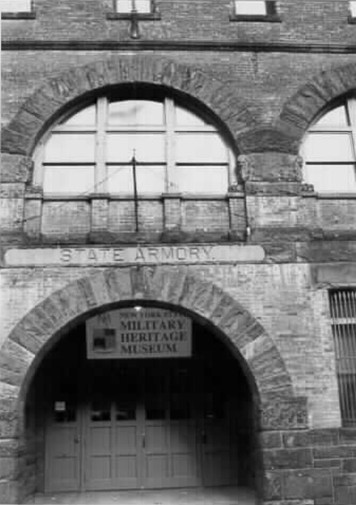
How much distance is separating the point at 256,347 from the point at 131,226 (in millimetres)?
3047

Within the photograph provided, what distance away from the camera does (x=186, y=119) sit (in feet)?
39.4

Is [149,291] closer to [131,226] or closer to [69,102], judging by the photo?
[131,226]

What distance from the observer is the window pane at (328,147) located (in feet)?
38.9

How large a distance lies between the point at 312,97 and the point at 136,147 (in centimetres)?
349

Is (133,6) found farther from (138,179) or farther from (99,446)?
(99,446)

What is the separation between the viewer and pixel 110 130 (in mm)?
11797

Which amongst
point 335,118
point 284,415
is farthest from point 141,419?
point 335,118

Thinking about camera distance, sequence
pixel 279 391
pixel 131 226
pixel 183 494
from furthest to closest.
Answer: pixel 183 494
pixel 131 226
pixel 279 391

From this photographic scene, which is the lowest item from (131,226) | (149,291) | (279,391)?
(279,391)

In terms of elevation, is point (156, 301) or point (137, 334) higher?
point (156, 301)

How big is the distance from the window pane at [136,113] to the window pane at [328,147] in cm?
290

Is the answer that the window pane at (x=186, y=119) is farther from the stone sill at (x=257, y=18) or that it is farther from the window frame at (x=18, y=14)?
the window frame at (x=18, y=14)

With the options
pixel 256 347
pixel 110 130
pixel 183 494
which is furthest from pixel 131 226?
pixel 183 494

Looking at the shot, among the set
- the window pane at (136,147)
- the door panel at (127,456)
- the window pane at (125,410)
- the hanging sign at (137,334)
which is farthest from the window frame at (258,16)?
the door panel at (127,456)
